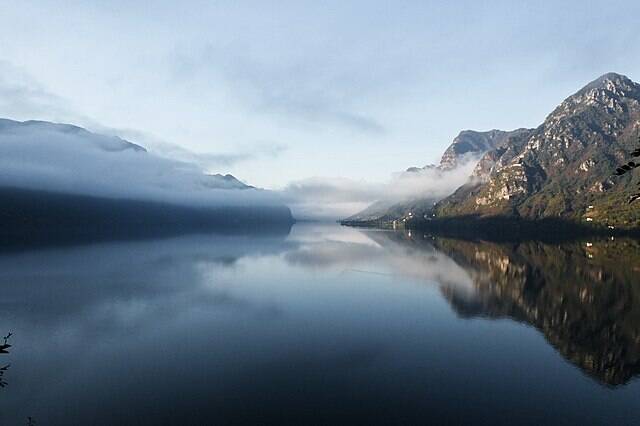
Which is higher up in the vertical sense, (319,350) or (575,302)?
(575,302)

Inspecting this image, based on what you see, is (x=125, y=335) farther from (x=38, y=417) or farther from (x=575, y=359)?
(x=575, y=359)

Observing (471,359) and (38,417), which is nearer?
(38,417)

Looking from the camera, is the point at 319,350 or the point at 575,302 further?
the point at 575,302

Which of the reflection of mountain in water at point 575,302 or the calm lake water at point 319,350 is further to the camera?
the reflection of mountain in water at point 575,302

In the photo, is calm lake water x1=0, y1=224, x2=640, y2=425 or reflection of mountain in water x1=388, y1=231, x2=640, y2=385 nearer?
calm lake water x1=0, y1=224, x2=640, y2=425

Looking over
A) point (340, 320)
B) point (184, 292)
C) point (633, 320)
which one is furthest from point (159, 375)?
point (633, 320)
